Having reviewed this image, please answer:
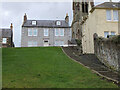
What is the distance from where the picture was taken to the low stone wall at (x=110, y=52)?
11.1 metres

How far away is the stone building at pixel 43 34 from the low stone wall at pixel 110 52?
77.5ft

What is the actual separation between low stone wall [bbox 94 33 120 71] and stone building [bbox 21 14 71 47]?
2364 centimetres

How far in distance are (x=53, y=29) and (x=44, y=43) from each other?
155 inches

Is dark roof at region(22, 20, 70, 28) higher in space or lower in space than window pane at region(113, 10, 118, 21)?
higher

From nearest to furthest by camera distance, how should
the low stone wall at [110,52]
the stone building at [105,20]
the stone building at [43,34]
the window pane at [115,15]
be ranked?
the low stone wall at [110,52]
the stone building at [105,20]
the window pane at [115,15]
the stone building at [43,34]

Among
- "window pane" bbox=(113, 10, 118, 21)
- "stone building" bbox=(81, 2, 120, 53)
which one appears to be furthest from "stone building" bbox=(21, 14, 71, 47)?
"window pane" bbox=(113, 10, 118, 21)

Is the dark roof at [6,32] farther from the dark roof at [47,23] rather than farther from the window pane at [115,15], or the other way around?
the window pane at [115,15]

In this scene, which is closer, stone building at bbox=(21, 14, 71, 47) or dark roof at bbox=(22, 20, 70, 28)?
stone building at bbox=(21, 14, 71, 47)

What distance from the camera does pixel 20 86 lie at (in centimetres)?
703

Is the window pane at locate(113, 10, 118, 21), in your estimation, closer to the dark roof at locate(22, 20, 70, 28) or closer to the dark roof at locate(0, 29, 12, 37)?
the dark roof at locate(22, 20, 70, 28)

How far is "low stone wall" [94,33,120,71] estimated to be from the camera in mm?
11088

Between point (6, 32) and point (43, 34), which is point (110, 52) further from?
point (6, 32)

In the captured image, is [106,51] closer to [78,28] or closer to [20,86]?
[20,86]

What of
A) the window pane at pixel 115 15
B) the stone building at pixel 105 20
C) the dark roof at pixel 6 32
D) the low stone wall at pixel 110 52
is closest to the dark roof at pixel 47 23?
the dark roof at pixel 6 32
